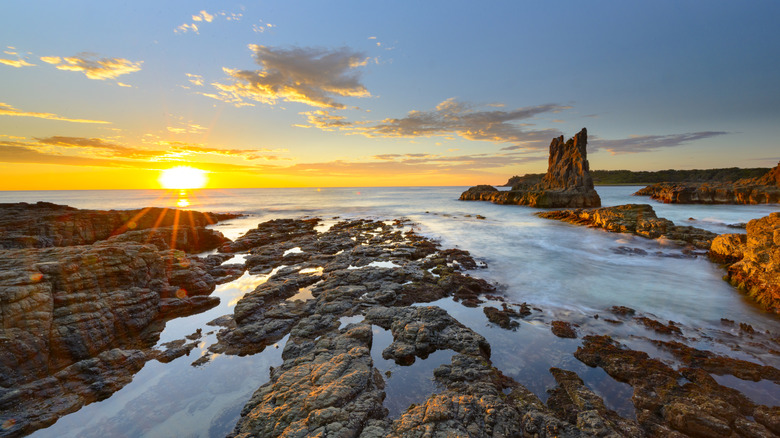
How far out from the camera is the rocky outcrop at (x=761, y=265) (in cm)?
1120

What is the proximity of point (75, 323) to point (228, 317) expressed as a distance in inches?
166

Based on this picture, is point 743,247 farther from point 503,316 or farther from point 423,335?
→ point 423,335

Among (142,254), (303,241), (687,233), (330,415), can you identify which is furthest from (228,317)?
(687,233)

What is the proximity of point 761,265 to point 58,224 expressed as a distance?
1735 inches

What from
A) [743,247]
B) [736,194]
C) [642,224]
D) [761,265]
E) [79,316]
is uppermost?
[736,194]

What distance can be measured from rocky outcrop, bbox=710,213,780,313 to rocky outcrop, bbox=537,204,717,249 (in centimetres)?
767

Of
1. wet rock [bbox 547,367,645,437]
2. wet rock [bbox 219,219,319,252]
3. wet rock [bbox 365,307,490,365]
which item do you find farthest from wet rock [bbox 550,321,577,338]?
wet rock [bbox 219,219,319,252]

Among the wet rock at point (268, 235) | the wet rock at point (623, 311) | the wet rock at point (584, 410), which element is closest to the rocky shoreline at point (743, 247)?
the wet rock at point (623, 311)

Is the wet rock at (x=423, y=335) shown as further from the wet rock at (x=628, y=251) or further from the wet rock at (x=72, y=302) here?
the wet rock at (x=628, y=251)

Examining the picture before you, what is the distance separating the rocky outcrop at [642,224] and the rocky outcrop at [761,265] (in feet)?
25.2

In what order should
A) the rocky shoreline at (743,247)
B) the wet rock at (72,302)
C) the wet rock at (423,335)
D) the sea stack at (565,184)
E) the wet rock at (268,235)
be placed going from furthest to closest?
the sea stack at (565,184) < the wet rock at (268,235) < the rocky shoreline at (743,247) < the wet rock at (423,335) < the wet rock at (72,302)

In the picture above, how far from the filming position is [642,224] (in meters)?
26.4

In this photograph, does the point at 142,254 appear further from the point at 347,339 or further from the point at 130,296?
the point at 347,339

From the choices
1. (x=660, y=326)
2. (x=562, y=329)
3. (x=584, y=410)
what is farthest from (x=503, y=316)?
(x=660, y=326)
